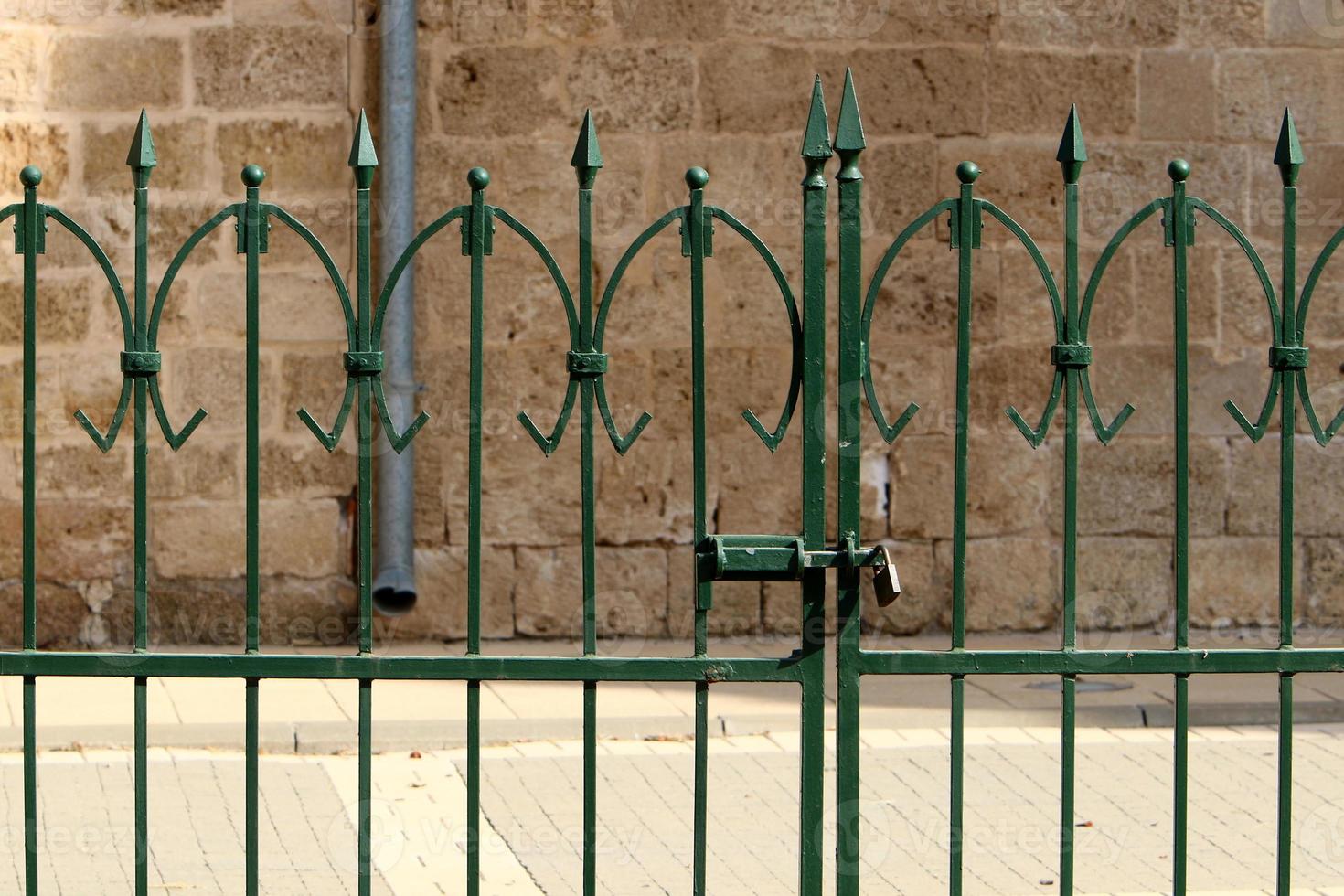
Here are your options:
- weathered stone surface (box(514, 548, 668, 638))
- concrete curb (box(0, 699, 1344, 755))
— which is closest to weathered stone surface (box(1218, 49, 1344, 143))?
concrete curb (box(0, 699, 1344, 755))

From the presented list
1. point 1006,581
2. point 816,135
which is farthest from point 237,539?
point 816,135

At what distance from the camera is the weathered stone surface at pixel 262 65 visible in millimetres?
7086

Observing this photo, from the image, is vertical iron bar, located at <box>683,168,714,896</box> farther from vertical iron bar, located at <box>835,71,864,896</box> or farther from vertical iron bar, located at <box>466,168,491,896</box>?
vertical iron bar, located at <box>466,168,491,896</box>

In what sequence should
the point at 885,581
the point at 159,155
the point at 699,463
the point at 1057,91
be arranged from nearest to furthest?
the point at 885,581 < the point at 699,463 < the point at 159,155 < the point at 1057,91

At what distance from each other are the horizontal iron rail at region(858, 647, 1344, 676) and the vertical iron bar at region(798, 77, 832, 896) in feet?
0.29

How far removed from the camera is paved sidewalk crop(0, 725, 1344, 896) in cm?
440

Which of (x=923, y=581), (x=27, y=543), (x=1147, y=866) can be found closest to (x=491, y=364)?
(x=923, y=581)

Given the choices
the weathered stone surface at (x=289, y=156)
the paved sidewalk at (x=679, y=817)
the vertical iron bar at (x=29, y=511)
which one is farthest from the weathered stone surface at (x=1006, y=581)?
the vertical iron bar at (x=29, y=511)

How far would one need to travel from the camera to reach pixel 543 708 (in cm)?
604

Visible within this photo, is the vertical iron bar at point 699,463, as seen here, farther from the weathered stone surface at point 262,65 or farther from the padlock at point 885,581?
the weathered stone surface at point 262,65

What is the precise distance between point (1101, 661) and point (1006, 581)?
15.0 feet

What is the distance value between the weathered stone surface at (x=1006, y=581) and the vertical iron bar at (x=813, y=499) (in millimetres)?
4646

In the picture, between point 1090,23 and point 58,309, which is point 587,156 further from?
point 1090,23

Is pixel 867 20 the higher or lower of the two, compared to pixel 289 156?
higher
